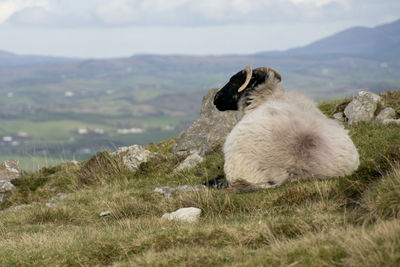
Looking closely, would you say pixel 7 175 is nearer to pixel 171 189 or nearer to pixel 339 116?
pixel 171 189

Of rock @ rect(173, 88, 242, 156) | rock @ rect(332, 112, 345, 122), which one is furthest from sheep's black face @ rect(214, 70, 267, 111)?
rock @ rect(332, 112, 345, 122)

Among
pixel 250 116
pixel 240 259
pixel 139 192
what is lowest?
pixel 139 192

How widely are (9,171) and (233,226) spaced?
1425 cm

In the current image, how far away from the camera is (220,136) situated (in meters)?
19.2

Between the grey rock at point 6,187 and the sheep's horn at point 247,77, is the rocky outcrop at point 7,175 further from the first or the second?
the sheep's horn at point 247,77

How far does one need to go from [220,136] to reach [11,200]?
8127 millimetres

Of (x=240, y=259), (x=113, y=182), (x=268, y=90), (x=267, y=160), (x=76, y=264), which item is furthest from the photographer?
(x=113, y=182)

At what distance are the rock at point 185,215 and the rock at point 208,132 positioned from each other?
345 inches

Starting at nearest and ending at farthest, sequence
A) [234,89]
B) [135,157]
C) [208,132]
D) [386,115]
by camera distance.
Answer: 1. [234,89]
2. [135,157]
3. [386,115]
4. [208,132]

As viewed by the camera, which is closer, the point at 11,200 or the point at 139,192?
the point at 139,192

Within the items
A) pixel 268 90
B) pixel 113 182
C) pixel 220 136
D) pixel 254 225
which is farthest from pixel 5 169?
pixel 254 225

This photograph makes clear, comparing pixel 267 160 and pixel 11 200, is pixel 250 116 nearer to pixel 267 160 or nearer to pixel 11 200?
pixel 267 160

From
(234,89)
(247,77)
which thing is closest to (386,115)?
(234,89)

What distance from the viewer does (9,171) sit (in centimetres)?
1952
